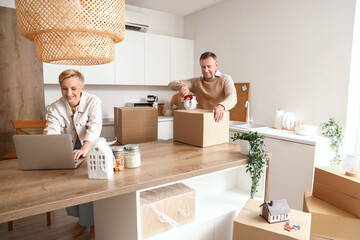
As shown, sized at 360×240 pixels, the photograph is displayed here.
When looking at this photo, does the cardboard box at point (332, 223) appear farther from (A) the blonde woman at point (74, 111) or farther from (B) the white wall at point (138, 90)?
(B) the white wall at point (138, 90)

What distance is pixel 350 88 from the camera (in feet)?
8.10

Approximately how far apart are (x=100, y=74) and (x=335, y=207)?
10.5 ft

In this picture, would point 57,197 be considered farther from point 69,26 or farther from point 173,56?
point 173,56

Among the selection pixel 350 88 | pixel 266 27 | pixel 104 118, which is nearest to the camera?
pixel 350 88

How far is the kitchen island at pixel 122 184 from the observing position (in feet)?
3.11

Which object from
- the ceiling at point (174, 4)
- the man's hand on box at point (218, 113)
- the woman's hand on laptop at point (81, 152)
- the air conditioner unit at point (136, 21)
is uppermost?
the ceiling at point (174, 4)

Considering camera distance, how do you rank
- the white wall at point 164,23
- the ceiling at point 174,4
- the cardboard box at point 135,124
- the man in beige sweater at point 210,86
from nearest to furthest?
the cardboard box at point 135,124, the man in beige sweater at point 210,86, the ceiling at point 174,4, the white wall at point 164,23

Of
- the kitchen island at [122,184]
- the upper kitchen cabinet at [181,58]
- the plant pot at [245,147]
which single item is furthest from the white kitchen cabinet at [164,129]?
the plant pot at [245,147]

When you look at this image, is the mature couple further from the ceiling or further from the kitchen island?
the ceiling

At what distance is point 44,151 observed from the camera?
1234mm

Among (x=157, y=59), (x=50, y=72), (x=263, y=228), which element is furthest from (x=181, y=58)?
(x=263, y=228)

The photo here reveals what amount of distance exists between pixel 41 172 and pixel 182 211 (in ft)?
2.57

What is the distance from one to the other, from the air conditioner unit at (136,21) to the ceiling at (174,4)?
0.86 ft

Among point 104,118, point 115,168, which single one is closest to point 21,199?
point 115,168
